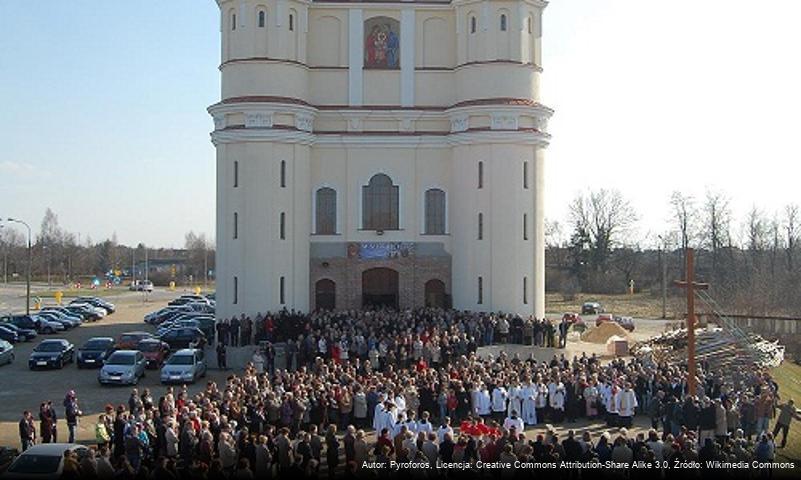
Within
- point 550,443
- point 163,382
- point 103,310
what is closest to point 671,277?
point 103,310

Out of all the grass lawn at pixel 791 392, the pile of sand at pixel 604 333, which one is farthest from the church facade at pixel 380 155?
the grass lawn at pixel 791 392

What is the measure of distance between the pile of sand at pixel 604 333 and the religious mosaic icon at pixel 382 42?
52.5 ft

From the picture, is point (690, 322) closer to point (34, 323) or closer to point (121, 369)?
point (121, 369)

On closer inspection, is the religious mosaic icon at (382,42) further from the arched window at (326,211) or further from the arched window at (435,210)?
the arched window at (326,211)

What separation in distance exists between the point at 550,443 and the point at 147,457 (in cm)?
773

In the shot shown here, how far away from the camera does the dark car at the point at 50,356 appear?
32.6 m

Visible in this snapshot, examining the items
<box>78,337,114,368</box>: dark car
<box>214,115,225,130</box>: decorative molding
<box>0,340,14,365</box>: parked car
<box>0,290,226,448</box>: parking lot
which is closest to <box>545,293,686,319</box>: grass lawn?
<box>214,115,225,130</box>: decorative molding

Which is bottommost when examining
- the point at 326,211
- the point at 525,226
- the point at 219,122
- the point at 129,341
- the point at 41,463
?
the point at 41,463

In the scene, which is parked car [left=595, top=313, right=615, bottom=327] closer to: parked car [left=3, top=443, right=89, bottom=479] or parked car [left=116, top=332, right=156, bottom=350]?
parked car [left=116, top=332, right=156, bottom=350]

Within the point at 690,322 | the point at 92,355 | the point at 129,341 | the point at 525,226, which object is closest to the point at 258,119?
the point at 129,341

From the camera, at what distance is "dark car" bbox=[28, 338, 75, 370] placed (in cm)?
A: 3256

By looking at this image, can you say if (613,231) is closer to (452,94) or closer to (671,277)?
(671,277)

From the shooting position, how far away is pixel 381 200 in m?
40.4

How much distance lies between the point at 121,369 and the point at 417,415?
1108 centimetres
